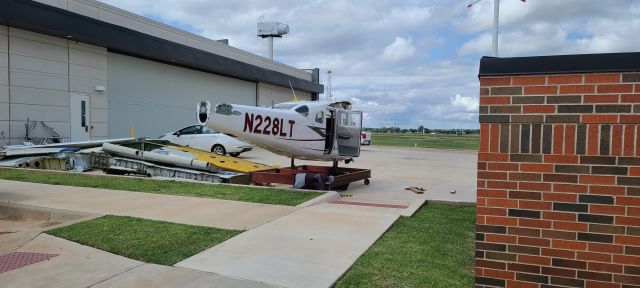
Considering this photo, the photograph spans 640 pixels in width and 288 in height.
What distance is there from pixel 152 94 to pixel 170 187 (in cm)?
1597

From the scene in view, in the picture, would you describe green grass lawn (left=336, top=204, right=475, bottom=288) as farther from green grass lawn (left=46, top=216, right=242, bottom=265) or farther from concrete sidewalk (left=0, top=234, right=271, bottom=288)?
green grass lawn (left=46, top=216, right=242, bottom=265)

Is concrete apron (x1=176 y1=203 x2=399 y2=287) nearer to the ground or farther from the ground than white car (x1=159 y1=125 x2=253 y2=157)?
nearer to the ground

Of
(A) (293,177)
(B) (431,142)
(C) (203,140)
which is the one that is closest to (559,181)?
(A) (293,177)

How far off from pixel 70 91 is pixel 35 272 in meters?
17.4

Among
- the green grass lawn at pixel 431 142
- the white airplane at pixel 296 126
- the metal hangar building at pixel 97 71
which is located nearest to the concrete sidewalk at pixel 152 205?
the white airplane at pixel 296 126

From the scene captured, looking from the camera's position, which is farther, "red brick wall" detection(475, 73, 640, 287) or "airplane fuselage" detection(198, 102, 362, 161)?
"airplane fuselage" detection(198, 102, 362, 161)

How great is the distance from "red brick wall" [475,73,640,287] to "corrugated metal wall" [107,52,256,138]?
21485mm

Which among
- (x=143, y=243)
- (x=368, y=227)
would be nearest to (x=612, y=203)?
(x=368, y=227)

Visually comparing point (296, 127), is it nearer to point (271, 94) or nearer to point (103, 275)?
point (103, 275)

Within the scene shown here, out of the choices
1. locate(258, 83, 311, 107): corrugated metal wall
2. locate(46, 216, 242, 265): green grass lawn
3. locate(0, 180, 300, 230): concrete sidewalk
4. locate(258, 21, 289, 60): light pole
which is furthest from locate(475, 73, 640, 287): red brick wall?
locate(258, 21, 289, 60): light pole

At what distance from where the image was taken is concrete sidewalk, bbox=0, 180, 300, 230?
6.96 m

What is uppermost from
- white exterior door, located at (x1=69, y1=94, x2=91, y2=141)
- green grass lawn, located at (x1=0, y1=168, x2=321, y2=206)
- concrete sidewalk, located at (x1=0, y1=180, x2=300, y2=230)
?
white exterior door, located at (x1=69, y1=94, x2=91, y2=141)

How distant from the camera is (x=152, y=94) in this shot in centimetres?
2480

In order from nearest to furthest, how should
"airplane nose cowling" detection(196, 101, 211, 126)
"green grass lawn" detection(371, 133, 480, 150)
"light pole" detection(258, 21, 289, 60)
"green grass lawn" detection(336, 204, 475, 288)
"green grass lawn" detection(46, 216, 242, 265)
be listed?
"green grass lawn" detection(336, 204, 475, 288), "green grass lawn" detection(46, 216, 242, 265), "airplane nose cowling" detection(196, 101, 211, 126), "green grass lawn" detection(371, 133, 480, 150), "light pole" detection(258, 21, 289, 60)
